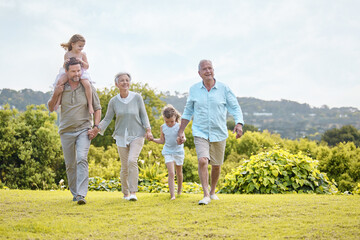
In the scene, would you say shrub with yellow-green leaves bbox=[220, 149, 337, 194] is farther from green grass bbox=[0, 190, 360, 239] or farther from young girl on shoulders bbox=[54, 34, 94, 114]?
young girl on shoulders bbox=[54, 34, 94, 114]

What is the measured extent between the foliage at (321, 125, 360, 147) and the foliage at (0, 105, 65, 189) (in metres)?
25.2

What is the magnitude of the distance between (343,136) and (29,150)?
26871 millimetres

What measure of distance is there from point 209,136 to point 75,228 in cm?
244

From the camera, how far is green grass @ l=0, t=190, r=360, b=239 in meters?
4.24

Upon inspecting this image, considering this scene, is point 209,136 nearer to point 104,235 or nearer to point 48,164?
point 104,235

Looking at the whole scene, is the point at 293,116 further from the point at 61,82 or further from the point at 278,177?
the point at 61,82

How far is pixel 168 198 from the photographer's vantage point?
6.42 m

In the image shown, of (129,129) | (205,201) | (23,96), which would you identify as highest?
(23,96)

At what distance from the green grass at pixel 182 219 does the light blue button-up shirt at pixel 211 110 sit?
3.61 feet

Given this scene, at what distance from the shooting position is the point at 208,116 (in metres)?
5.95

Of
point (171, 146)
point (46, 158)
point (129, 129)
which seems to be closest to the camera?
point (129, 129)

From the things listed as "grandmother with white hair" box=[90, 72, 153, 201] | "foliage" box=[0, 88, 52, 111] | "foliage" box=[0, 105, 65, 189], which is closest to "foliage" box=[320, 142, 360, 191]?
"grandmother with white hair" box=[90, 72, 153, 201]

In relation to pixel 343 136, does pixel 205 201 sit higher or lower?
lower

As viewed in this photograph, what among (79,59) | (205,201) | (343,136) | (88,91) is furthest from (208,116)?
(343,136)
